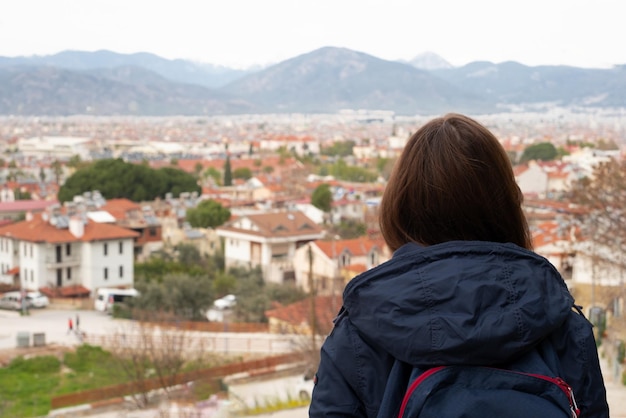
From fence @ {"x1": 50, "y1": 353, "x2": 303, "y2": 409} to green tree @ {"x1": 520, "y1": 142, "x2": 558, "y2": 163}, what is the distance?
3085cm

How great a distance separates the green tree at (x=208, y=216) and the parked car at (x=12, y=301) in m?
5.96

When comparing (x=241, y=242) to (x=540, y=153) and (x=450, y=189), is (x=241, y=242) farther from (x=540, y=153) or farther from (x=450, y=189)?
(x=540, y=153)

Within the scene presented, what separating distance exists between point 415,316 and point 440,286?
4cm

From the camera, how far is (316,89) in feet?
368

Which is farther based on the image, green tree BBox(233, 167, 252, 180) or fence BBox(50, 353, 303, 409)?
green tree BBox(233, 167, 252, 180)

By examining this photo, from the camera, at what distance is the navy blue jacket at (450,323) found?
0.77 meters

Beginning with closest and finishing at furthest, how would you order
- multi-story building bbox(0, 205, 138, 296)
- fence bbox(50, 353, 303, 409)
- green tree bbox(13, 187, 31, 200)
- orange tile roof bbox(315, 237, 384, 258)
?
1. fence bbox(50, 353, 303, 409)
2. orange tile roof bbox(315, 237, 384, 258)
3. multi-story building bbox(0, 205, 138, 296)
4. green tree bbox(13, 187, 31, 200)

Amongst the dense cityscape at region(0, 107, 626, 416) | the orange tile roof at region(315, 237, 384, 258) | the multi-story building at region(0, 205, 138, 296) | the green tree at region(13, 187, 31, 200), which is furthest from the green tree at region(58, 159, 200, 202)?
the orange tile roof at region(315, 237, 384, 258)

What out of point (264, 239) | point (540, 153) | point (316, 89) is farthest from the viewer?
point (316, 89)

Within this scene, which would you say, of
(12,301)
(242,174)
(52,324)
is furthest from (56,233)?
(242,174)

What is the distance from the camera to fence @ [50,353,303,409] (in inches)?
307

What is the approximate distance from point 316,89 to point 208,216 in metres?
93.4

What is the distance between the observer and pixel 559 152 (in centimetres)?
4159

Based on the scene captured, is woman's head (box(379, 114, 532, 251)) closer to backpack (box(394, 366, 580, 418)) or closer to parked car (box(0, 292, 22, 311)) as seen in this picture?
backpack (box(394, 366, 580, 418))
